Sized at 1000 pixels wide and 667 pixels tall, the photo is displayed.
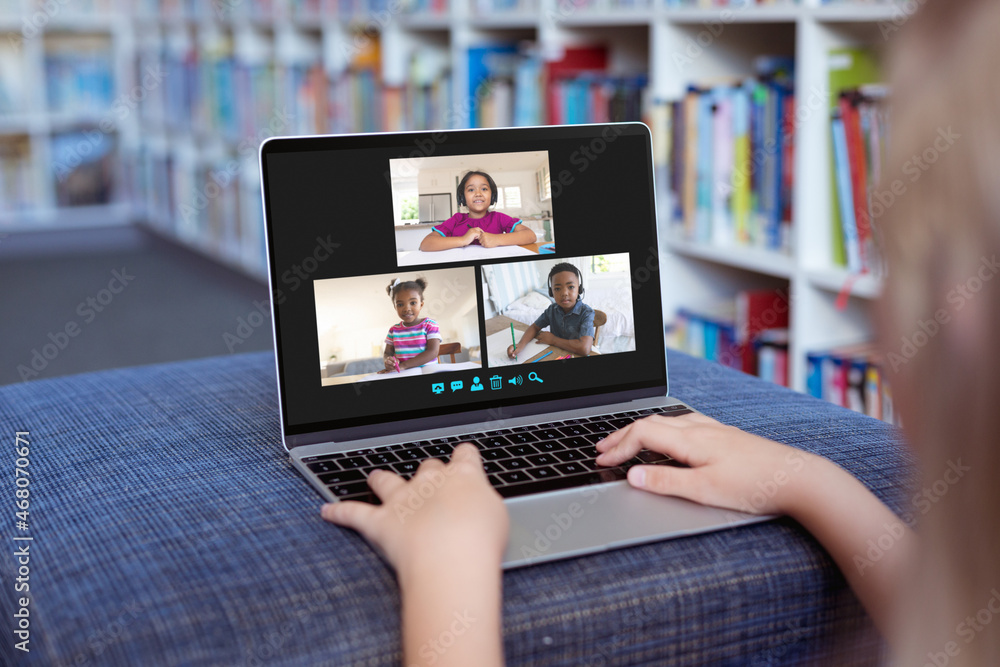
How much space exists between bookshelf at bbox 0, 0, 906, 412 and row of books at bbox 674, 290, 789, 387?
5 cm

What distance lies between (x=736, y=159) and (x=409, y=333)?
1.20 m

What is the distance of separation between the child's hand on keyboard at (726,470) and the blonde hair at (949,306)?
0.69ft

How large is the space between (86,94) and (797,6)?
4.22 meters

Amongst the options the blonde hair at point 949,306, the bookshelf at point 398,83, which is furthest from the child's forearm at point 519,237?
the blonde hair at point 949,306

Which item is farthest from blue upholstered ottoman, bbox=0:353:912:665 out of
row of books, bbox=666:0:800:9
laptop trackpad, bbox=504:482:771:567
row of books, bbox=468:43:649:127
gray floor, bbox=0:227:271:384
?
gray floor, bbox=0:227:271:384

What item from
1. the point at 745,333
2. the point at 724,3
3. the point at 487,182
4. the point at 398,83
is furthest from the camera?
the point at 398,83

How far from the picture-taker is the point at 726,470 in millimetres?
631

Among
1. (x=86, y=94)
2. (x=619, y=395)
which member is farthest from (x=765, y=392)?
(x=86, y=94)

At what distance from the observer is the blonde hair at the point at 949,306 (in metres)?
0.35

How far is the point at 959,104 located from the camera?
1.16ft

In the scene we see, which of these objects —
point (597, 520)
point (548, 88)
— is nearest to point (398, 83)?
point (548, 88)

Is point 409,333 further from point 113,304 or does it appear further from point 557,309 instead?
point 113,304

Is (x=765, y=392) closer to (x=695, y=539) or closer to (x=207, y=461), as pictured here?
(x=695, y=539)

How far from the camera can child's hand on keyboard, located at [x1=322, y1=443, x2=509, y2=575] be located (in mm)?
533
